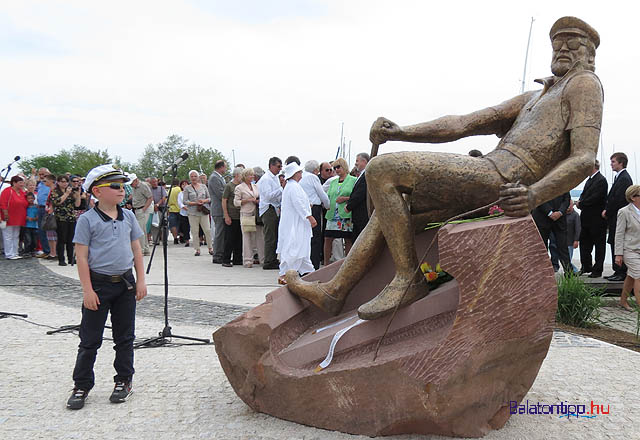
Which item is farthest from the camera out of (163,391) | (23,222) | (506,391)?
(23,222)

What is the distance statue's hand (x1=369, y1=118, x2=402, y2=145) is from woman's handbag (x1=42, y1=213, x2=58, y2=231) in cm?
867

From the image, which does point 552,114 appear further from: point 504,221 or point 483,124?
point 504,221

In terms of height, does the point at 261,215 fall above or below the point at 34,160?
below

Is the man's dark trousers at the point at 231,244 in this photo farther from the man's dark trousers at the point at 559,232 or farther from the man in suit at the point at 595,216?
the man in suit at the point at 595,216

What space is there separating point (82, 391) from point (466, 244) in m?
2.51

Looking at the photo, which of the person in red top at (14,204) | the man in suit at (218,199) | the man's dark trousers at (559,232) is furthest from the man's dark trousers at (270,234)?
the person in red top at (14,204)

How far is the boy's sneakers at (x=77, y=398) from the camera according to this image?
142 inches

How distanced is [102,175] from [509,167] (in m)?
2.45

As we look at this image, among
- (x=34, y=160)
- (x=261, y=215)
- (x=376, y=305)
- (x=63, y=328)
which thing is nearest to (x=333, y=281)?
(x=376, y=305)

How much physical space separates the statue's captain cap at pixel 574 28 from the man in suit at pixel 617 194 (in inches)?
227

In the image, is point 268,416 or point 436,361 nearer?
point 436,361

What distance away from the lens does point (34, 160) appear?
4009 centimetres

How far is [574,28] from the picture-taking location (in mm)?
3400

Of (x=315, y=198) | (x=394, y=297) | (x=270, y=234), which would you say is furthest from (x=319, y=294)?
(x=270, y=234)
